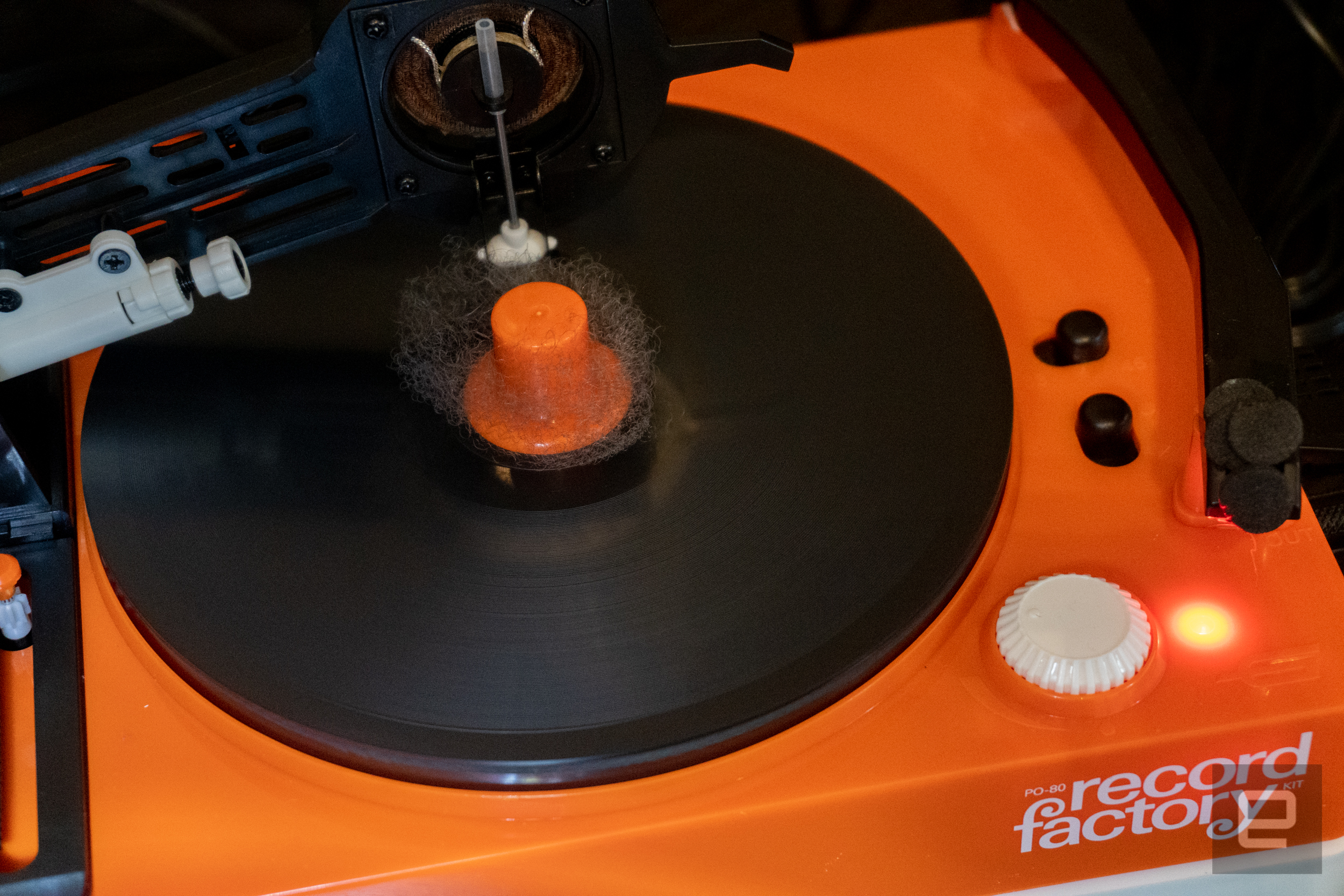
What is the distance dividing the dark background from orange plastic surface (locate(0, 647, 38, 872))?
61 centimetres

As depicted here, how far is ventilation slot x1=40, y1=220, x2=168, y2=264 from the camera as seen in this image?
2.35 feet

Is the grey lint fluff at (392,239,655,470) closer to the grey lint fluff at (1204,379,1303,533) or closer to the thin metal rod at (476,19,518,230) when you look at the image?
the thin metal rod at (476,19,518,230)

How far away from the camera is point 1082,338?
0.84m

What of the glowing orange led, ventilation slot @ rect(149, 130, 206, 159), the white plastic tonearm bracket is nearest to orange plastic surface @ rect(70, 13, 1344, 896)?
the glowing orange led

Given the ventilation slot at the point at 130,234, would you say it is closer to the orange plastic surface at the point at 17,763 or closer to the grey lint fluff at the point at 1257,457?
the orange plastic surface at the point at 17,763

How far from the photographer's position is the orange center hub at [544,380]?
0.76 meters

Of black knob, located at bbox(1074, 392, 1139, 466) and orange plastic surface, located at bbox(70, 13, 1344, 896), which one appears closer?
orange plastic surface, located at bbox(70, 13, 1344, 896)

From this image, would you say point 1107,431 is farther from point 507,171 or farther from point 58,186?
point 58,186

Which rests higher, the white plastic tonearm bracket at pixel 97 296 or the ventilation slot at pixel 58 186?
the ventilation slot at pixel 58 186

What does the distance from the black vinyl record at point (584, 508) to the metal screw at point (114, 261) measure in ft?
0.40

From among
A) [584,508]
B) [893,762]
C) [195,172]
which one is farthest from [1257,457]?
[195,172]

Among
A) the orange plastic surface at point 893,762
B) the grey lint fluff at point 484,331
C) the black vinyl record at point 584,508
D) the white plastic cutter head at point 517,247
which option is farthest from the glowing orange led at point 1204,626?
the white plastic cutter head at point 517,247

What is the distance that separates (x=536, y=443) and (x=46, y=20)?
2.42ft

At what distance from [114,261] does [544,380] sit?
0.80 ft
